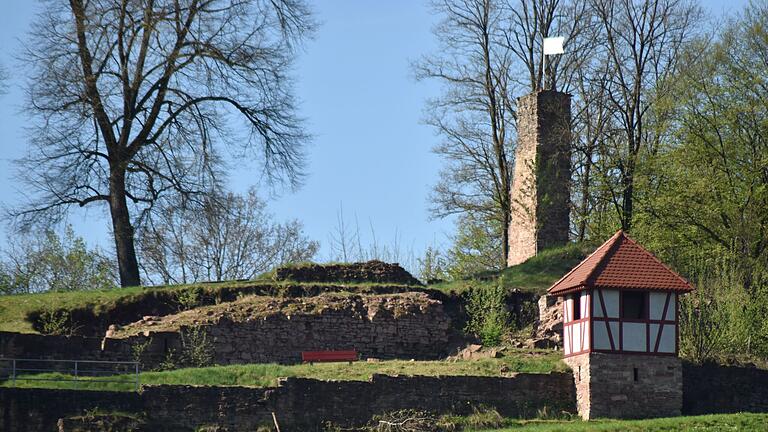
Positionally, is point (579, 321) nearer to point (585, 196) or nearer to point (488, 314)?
point (488, 314)

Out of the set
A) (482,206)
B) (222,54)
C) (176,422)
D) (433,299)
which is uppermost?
(222,54)

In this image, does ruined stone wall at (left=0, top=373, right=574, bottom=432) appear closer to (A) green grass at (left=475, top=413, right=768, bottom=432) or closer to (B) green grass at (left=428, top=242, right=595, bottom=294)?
(A) green grass at (left=475, top=413, right=768, bottom=432)

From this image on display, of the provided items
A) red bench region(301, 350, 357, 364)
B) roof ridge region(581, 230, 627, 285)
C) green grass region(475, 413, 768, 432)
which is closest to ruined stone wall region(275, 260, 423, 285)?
red bench region(301, 350, 357, 364)

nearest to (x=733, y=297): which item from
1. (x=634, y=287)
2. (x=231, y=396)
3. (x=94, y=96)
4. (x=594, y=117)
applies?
(x=634, y=287)

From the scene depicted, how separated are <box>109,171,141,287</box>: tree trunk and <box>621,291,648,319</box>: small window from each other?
15185 mm

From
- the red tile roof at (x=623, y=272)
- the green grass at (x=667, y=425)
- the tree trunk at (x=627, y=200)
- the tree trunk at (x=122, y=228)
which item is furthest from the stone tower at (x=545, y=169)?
the green grass at (x=667, y=425)

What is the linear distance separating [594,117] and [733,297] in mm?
11232

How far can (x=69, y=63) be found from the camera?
44375 millimetres

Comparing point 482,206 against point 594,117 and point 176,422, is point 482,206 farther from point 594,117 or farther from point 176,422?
point 176,422

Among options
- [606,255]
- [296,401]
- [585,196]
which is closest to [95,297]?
[296,401]

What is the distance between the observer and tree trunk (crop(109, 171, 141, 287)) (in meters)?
45.0

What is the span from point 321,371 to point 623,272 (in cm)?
762

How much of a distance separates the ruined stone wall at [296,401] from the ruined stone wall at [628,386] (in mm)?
877

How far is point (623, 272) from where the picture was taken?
3759 cm
